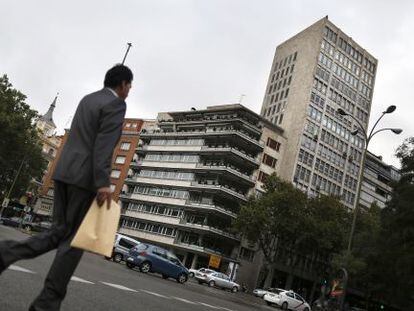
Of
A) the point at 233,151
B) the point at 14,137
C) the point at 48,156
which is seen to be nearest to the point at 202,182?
the point at 233,151

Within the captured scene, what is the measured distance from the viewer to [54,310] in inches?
143

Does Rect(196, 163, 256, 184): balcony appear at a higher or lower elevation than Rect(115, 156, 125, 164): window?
lower

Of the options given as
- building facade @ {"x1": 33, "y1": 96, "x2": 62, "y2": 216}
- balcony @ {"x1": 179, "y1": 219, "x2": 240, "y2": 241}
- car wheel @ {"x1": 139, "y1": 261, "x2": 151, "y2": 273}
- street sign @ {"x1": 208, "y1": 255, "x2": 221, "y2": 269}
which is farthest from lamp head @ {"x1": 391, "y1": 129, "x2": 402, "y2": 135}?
building facade @ {"x1": 33, "y1": 96, "x2": 62, "y2": 216}

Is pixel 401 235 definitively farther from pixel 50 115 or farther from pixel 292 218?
pixel 50 115

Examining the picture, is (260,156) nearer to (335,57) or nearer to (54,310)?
(335,57)

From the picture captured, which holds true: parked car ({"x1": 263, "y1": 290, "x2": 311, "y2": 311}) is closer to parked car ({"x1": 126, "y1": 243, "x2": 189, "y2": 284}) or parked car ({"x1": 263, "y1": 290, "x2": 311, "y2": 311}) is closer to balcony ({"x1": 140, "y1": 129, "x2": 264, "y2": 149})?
parked car ({"x1": 126, "y1": 243, "x2": 189, "y2": 284})

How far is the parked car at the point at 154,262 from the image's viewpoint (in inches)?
946

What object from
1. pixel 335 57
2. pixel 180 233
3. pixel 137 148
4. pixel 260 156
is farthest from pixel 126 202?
pixel 335 57

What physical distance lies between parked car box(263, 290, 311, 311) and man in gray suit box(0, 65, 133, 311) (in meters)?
37.1

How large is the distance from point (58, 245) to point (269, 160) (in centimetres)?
7516

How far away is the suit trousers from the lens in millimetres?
3697

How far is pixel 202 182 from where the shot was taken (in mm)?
74688

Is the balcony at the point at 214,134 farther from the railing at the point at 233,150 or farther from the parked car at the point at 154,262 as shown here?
the parked car at the point at 154,262

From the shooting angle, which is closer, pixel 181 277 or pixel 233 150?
pixel 181 277
